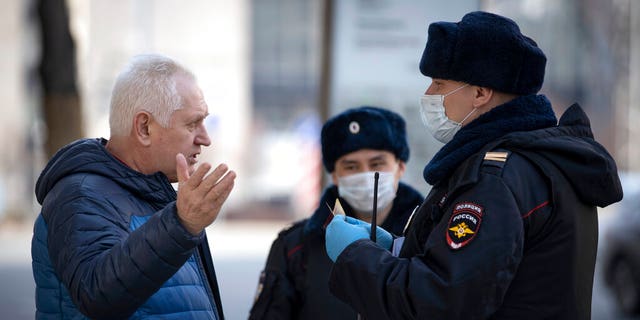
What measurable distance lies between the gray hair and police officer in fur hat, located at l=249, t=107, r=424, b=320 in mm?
890

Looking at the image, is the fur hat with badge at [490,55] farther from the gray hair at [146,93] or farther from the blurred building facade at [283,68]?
the blurred building facade at [283,68]

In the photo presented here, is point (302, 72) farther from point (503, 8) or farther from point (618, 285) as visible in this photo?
point (618, 285)

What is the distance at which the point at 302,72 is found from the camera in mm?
38031

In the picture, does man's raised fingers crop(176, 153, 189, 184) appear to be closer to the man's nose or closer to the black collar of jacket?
the man's nose

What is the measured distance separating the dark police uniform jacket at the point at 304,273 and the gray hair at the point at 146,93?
107cm

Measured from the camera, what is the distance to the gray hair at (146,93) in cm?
289

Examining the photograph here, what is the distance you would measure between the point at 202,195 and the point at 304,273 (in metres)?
1.46

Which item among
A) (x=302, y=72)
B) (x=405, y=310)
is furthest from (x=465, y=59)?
(x=302, y=72)

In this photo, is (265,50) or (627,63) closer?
(627,63)

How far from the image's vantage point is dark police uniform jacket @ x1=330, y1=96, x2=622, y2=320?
2.43 m

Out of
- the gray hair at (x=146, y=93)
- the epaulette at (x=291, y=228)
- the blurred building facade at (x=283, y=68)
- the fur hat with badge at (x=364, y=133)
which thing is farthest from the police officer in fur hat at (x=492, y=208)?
the blurred building facade at (x=283, y=68)

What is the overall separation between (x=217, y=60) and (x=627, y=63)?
13363 mm

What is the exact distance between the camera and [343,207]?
151 inches

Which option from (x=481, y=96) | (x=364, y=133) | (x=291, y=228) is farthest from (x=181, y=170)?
(x=364, y=133)
